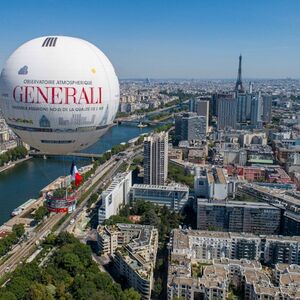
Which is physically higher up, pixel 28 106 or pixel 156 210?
pixel 28 106

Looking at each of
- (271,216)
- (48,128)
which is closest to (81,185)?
(271,216)

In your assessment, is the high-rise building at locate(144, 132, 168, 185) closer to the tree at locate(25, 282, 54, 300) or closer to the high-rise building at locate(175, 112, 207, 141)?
the tree at locate(25, 282, 54, 300)

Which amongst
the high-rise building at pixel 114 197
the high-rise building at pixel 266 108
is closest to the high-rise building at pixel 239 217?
the high-rise building at pixel 114 197

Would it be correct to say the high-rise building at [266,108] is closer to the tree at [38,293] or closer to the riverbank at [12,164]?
the riverbank at [12,164]

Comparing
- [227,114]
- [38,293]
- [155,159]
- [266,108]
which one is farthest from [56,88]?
[266,108]

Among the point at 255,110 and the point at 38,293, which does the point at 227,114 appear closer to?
the point at 255,110

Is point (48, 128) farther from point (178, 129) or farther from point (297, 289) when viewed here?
point (178, 129)

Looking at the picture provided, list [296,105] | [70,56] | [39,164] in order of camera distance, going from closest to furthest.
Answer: [70,56] < [39,164] < [296,105]

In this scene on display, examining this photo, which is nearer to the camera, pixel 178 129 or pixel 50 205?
pixel 50 205

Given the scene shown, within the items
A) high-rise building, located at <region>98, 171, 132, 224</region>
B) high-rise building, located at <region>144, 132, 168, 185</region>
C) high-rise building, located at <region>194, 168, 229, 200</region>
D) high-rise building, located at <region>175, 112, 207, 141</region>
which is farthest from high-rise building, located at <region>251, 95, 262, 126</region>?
high-rise building, located at <region>98, 171, 132, 224</region>
